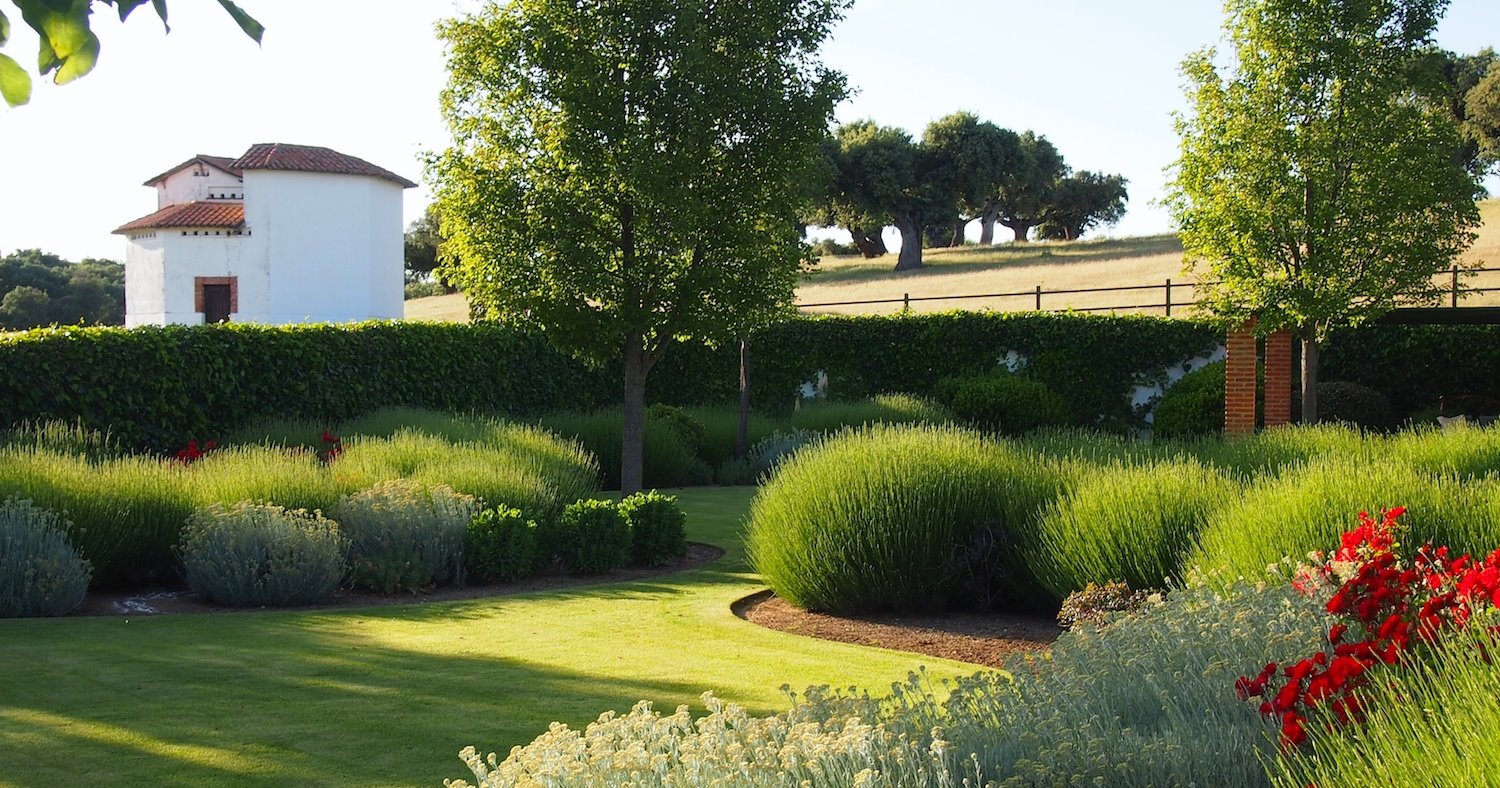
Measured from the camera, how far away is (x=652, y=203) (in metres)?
11.9

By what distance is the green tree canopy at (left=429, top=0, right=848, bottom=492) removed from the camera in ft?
38.7

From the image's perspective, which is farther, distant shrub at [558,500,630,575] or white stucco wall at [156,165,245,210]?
white stucco wall at [156,165,245,210]

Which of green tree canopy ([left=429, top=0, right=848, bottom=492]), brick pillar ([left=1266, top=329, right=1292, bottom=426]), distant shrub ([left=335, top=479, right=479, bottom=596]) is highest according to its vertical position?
green tree canopy ([left=429, top=0, right=848, bottom=492])

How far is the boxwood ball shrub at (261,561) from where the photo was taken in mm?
8289

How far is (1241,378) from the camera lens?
17469mm

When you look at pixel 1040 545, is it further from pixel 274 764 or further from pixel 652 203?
pixel 652 203

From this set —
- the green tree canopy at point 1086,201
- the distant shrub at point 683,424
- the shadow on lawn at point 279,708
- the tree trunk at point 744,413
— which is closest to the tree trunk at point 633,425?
the distant shrub at point 683,424

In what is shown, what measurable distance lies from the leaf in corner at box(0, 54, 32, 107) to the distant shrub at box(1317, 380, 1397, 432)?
18879 millimetres

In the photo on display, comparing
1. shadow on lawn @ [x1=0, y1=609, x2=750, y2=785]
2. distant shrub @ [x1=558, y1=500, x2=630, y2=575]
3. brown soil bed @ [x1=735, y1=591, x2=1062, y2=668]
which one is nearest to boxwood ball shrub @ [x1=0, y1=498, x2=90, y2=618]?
shadow on lawn @ [x1=0, y1=609, x2=750, y2=785]

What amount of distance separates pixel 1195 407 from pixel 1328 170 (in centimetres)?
434

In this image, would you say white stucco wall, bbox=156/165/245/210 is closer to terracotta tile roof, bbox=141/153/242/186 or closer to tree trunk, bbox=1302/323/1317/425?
terracotta tile roof, bbox=141/153/242/186

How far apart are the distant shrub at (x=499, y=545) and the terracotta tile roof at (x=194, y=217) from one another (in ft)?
→ 107

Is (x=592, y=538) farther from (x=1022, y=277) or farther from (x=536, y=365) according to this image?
(x=1022, y=277)

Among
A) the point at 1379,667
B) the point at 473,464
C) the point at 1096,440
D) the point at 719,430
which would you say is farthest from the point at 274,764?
the point at 719,430
